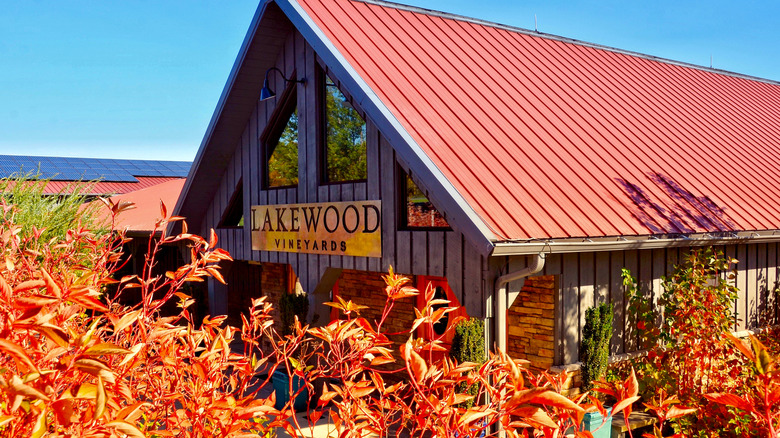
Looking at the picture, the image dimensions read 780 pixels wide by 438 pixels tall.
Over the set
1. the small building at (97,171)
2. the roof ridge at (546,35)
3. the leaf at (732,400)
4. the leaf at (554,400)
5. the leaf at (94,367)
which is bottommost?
the leaf at (732,400)

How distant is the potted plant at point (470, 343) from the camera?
7.05 m

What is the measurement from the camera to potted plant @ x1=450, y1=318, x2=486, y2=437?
7051 millimetres

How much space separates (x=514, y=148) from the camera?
851 centimetres

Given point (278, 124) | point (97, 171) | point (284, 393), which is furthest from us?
point (97, 171)

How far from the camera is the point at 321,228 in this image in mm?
9375

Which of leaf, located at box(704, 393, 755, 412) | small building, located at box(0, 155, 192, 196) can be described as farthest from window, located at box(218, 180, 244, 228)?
small building, located at box(0, 155, 192, 196)

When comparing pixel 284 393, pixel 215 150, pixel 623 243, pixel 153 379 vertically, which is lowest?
pixel 284 393

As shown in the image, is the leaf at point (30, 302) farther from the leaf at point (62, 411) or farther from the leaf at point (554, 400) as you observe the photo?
the leaf at point (554, 400)

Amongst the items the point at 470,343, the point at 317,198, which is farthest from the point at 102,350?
the point at 317,198

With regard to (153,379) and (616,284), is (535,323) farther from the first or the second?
(153,379)

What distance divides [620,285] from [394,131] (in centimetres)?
345

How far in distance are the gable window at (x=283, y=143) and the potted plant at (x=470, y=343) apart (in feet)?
13.6

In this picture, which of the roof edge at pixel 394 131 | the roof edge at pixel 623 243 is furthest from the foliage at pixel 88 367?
the roof edge at pixel 623 243

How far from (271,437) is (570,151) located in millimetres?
6122
